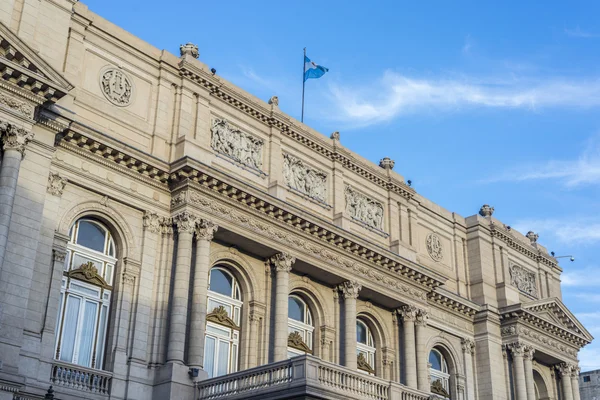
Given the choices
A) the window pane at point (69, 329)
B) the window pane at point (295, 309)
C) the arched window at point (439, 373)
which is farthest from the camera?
the arched window at point (439, 373)

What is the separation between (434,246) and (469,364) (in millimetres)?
6727

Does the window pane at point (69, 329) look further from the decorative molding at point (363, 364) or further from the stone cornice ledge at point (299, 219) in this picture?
the decorative molding at point (363, 364)

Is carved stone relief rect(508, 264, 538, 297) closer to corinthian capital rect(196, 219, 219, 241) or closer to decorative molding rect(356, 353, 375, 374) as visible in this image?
decorative molding rect(356, 353, 375, 374)

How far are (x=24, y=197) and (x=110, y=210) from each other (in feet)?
14.2

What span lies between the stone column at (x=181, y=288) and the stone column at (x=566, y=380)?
28200mm

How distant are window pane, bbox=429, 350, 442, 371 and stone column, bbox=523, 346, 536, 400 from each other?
5.36 m

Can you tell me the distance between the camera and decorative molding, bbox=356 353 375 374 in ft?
129

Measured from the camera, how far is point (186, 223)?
105 feet

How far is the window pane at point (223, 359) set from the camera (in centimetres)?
3356

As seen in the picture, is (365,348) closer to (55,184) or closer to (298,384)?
(298,384)

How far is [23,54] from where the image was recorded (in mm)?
27547

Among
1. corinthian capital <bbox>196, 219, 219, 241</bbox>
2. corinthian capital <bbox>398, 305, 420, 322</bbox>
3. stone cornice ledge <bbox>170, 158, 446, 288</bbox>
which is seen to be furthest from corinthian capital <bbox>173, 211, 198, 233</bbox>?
corinthian capital <bbox>398, 305, 420, 322</bbox>

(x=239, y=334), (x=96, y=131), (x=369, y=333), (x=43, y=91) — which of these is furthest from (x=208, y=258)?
(x=369, y=333)

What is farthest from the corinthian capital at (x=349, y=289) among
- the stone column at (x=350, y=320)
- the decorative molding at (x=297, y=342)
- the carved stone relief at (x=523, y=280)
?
the carved stone relief at (x=523, y=280)
